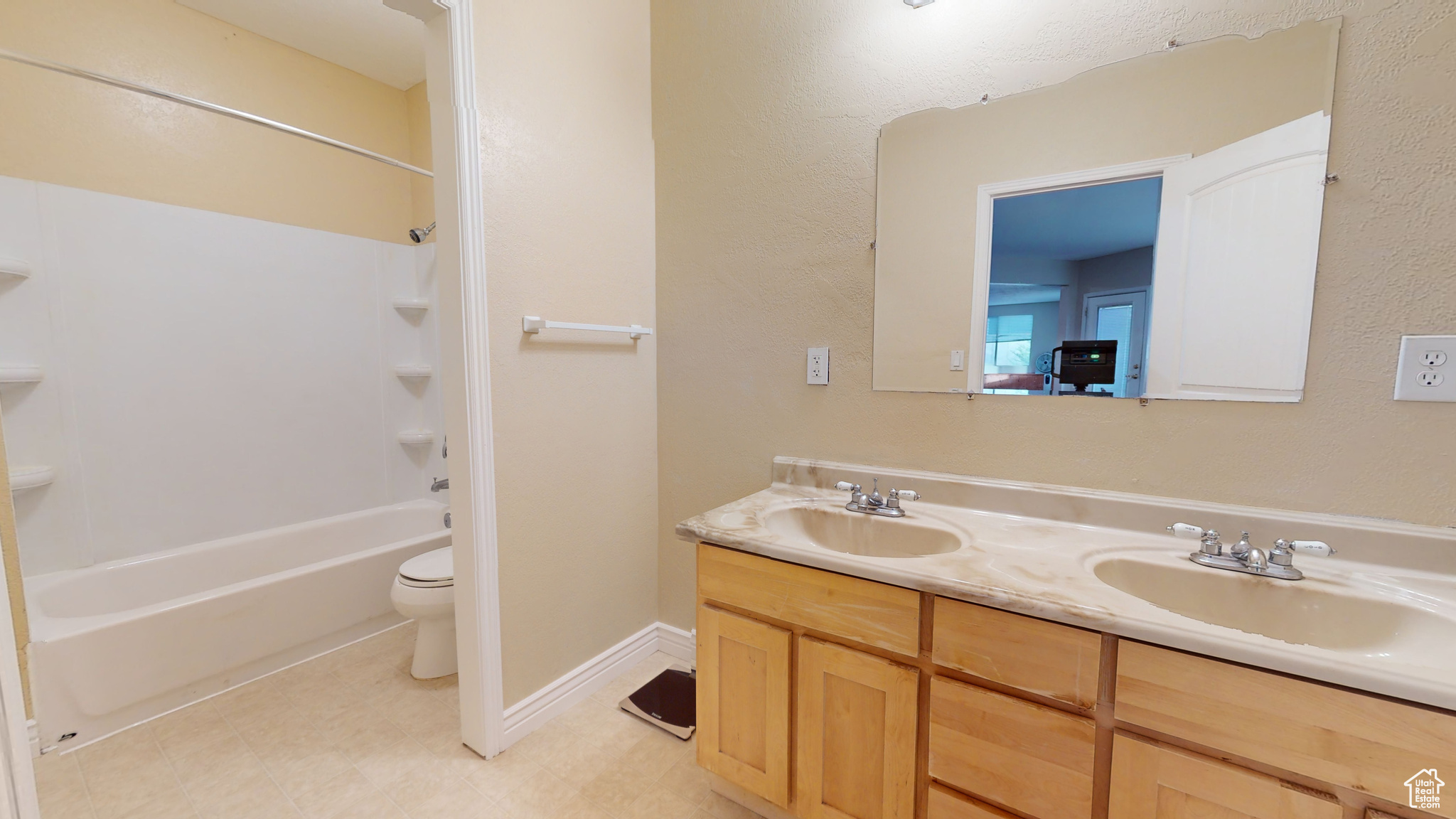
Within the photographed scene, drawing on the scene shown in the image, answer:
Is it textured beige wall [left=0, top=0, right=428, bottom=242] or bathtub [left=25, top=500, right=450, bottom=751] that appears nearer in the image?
bathtub [left=25, top=500, right=450, bottom=751]

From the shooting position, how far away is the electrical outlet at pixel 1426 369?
3.31 ft

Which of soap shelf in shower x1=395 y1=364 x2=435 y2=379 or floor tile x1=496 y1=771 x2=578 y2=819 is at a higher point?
soap shelf in shower x1=395 y1=364 x2=435 y2=379

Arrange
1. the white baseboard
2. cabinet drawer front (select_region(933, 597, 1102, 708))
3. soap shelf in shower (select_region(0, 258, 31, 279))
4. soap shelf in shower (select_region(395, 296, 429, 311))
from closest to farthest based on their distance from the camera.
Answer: cabinet drawer front (select_region(933, 597, 1102, 708)), the white baseboard, soap shelf in shower (select_region(0, 258, 31, 279)), soap shelf in shower (select_region(395, 296, 429, 311))

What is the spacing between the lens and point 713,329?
194cm

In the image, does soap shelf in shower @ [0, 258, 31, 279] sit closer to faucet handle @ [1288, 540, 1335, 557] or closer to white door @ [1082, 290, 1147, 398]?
white door @ [1082, 290, 1147, 398]

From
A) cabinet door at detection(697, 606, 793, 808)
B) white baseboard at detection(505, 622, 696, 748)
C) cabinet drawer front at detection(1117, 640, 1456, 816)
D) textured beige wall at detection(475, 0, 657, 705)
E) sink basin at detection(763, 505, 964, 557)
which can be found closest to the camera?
cabinet drawer front at detection(1117, 640, 1456, 816)

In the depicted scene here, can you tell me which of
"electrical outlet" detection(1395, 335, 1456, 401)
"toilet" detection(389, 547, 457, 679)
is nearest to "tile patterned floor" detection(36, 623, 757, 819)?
"toilet" detection(389, 547, 457, 679)

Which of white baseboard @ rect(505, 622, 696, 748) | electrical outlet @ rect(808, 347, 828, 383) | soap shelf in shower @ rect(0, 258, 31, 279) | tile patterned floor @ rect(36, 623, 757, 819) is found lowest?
tile patterned floor @ rect(36, 623, 757, 819)

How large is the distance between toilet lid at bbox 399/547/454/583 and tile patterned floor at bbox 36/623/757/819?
16.2 inches

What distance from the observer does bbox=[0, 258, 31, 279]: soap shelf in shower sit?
70.7 inches

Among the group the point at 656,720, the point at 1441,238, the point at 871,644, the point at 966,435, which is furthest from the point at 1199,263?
the point at 656,720

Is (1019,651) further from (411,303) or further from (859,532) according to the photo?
(411,303)

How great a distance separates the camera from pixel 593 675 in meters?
1.92

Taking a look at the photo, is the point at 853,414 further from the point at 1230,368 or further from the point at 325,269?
the point at 325,269
